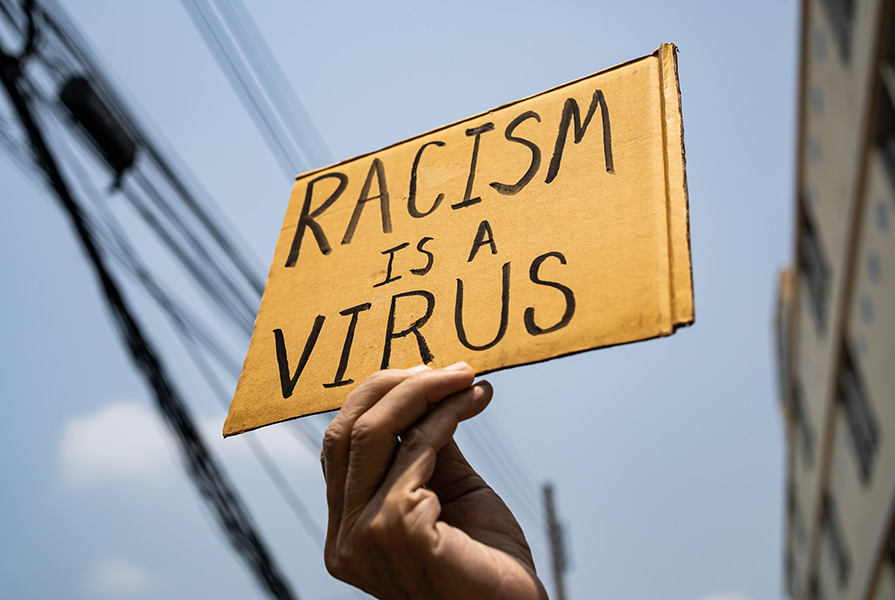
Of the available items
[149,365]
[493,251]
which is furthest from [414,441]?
[149,365]

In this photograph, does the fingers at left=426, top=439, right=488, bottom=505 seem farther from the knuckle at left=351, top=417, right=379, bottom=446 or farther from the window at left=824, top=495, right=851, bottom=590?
the window at left=824, top=495, right=851, bottom=590

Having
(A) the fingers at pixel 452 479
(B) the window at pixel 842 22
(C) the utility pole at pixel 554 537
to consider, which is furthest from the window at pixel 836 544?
(A) the fingers at pixel 452 479

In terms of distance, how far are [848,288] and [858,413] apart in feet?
4.93

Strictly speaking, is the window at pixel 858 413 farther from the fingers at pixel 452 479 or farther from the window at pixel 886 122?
the fingers at pixel 452 479

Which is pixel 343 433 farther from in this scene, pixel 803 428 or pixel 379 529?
pixel 803 428

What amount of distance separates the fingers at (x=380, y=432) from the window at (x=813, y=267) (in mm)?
9103

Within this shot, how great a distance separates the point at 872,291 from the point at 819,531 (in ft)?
19.5

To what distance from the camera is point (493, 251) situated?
4.36 feet

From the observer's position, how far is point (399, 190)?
61.7 inches

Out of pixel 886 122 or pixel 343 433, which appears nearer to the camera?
pixel 343 433

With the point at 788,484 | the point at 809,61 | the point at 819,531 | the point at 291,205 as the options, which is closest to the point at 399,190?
the point at 291,205

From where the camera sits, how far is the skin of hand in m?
1.01

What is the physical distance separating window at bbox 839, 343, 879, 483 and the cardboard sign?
7.09m

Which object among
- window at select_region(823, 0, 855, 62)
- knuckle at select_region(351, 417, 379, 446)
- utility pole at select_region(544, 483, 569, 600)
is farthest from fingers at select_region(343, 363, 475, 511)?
utility pole at select_region(544, 483, 569, 600)
